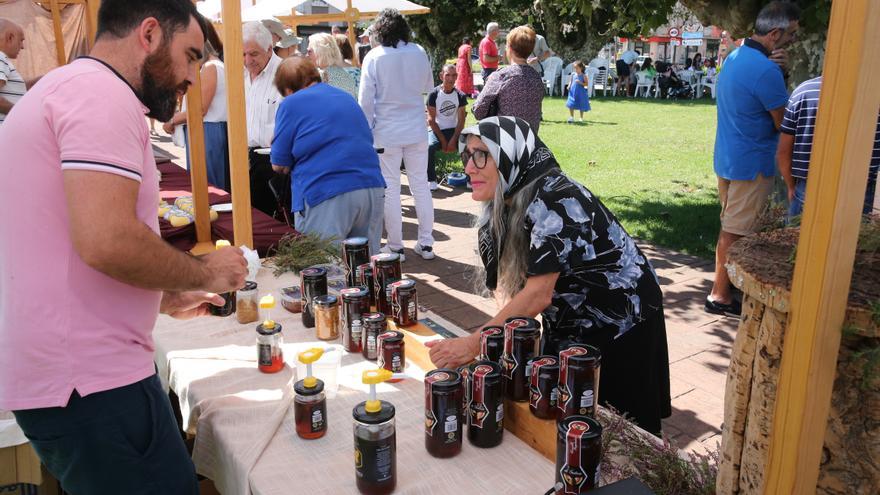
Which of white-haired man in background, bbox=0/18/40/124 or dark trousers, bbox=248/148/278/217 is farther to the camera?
white-haired man in background, bbox=0/18/40/124

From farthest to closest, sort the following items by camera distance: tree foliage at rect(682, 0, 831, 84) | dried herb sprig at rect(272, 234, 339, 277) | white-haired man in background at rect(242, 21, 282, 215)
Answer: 1. white-haired man in background at rect(242, 21, 282, 215)
2. tree foliage at rect(682, 0, 831, 84)
3. dried herb sprig at rect(272, 234, 339, 277)

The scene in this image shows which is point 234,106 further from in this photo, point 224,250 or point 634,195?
point 634,195

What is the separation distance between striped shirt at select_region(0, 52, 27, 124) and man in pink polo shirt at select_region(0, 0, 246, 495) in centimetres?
493

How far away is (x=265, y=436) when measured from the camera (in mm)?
2012

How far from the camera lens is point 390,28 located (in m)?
5.70

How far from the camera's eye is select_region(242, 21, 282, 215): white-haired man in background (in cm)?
536

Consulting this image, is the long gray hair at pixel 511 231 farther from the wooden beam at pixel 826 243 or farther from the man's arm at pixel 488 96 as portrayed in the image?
the man's arm at pixel 488 96

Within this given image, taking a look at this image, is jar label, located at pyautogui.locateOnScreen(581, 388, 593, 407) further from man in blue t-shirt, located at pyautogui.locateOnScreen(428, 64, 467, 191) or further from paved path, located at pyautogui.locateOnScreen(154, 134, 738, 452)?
man in blue t-shirt, located at pyautogui.locateOnScreen(428, 64, 467, 191)

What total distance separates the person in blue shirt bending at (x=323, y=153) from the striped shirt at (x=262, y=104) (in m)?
1.10

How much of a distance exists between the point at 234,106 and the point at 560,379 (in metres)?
2.15

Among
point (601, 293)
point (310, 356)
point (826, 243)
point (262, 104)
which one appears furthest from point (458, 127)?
point (826, 243)

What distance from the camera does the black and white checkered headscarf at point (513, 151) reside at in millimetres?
2488

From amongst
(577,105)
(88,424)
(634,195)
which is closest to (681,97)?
(577,105)

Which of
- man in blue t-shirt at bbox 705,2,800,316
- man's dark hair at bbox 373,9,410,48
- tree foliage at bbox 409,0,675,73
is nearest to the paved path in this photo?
man in blue t-shirt at bbox 705,2,800,316
